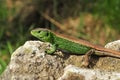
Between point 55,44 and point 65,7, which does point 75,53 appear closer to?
point 55,44

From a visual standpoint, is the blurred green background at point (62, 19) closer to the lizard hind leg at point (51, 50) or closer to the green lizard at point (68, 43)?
the green lizard at point (68, 43)

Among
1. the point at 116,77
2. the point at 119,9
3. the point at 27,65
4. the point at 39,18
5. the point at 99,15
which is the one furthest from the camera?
the point at 39,18

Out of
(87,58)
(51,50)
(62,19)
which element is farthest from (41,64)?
(62,19)

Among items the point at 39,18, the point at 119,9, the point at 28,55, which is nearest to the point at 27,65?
the point at 28,55

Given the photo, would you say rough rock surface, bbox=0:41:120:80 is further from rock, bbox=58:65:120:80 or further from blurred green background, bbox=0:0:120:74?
blurred green background, bbox=0:0:120:74

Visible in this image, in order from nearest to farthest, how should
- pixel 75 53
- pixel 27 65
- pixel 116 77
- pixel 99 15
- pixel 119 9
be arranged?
pixel 116 77 < pixel 27 65 < pixel 75 53 < pixel 119 9 < pixel 99 15

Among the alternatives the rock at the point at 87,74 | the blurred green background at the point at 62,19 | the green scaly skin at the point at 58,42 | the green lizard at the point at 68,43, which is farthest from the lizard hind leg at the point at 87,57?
the blurred green background at the point at 62,19

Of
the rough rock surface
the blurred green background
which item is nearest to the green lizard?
the rough rock surface
